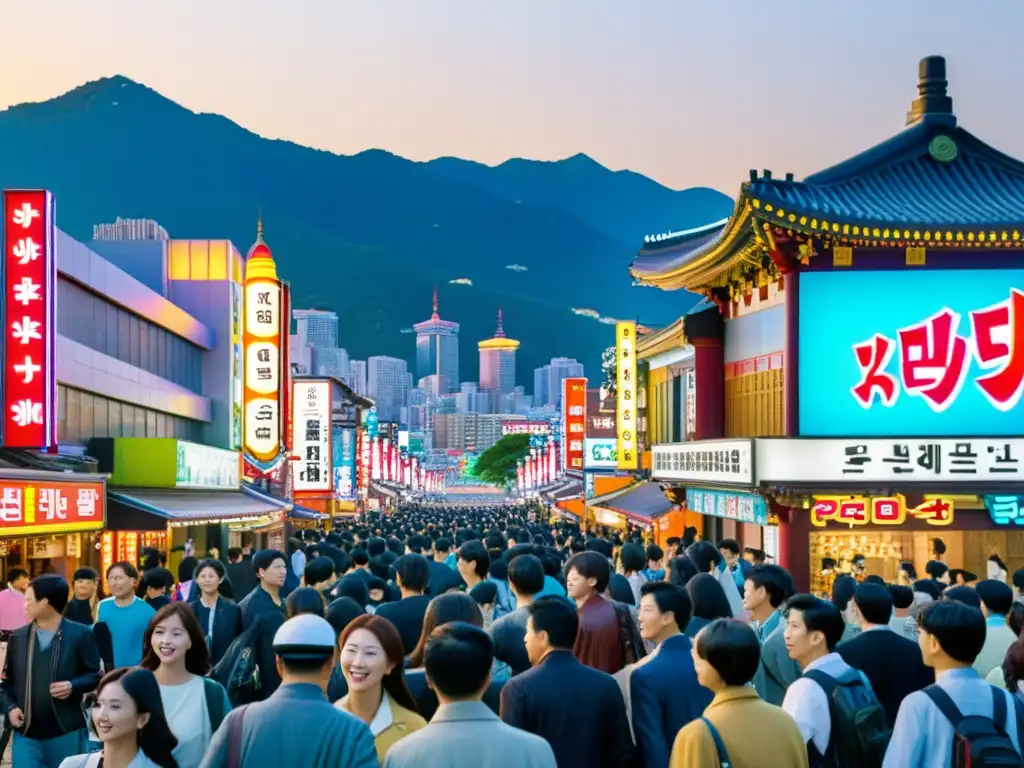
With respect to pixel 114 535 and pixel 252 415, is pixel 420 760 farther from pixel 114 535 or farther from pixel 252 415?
pixel 252 415

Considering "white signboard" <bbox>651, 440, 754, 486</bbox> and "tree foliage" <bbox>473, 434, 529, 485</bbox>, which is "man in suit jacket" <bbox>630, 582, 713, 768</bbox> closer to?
"white signboard" <bbox>651, 440, 754, 486</bbox>

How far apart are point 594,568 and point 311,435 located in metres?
44.0

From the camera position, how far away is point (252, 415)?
40.7 meters

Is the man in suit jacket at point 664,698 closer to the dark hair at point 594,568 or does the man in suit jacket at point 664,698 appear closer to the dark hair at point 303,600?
the dark hair at point 594,568

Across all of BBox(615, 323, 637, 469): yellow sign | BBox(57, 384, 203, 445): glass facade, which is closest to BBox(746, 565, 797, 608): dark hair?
BBox(57, 384, 203, 445): glass facade

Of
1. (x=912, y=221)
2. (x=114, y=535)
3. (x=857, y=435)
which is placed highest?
(x=912, y=221)

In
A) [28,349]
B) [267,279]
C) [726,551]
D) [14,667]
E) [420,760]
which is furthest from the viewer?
[267,279]

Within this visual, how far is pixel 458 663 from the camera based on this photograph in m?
4.96

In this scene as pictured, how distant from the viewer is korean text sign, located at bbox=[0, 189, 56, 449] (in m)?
20.3

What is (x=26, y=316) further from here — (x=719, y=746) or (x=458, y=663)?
(x=719, y=746)

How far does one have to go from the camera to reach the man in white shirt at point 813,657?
616 cm

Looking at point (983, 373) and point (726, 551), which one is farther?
point (983, 373)

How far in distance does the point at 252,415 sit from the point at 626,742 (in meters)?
35.4

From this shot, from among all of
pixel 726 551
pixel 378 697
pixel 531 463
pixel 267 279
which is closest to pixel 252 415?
pixel 267 279
